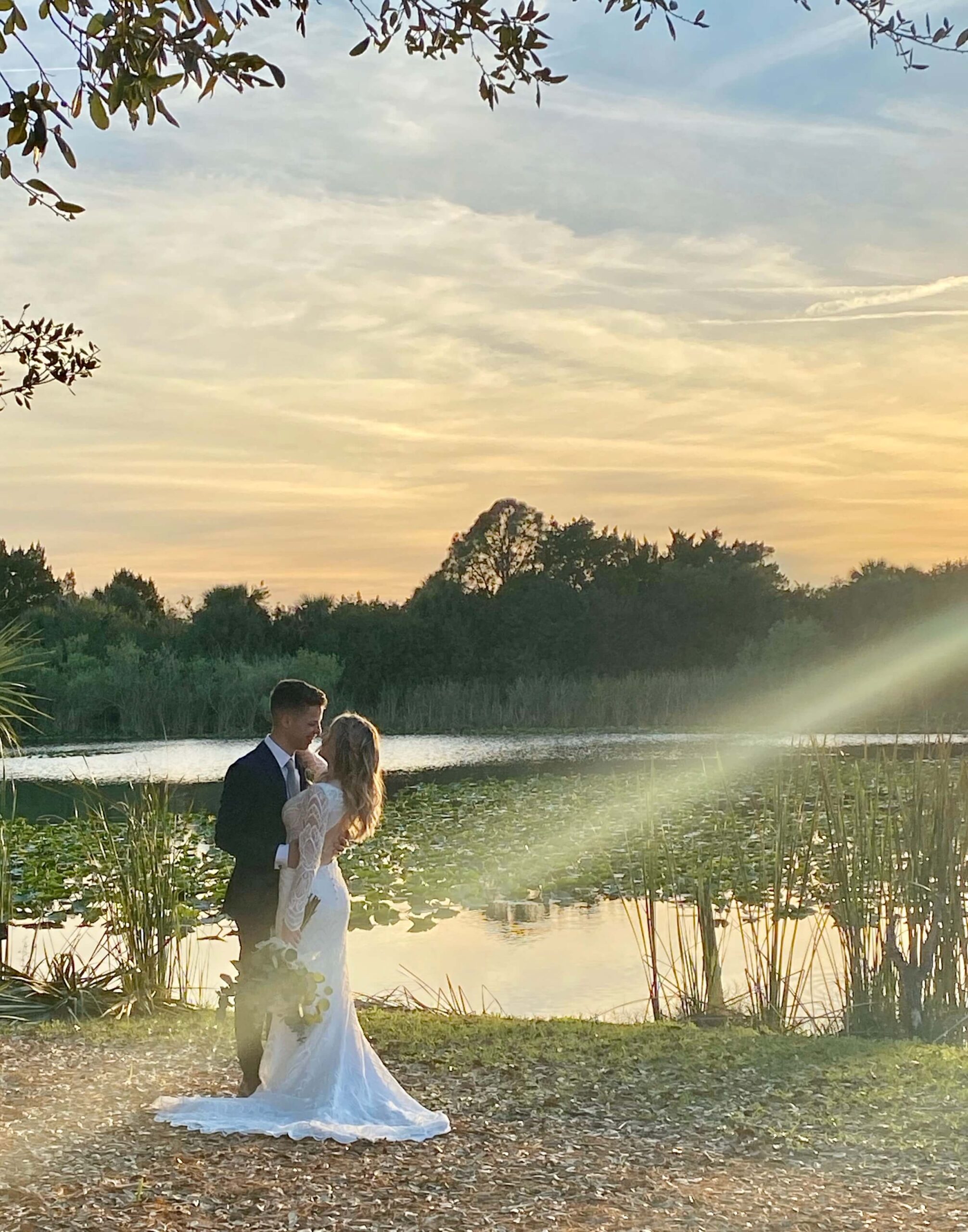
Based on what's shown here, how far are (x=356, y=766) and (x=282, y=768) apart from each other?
1.14ft

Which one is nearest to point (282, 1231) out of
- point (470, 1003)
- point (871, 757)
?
point (470, 1003)

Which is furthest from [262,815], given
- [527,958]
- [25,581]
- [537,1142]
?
[25,581]

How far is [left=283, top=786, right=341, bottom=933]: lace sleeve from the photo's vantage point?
543 centimetres

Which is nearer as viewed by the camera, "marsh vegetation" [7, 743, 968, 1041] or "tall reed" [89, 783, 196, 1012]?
"marsh vegetation" [7, 743, 968, 1041]

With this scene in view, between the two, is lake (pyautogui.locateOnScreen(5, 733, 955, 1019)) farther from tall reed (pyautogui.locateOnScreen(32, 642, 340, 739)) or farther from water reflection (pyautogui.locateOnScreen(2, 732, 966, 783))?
tall reed (pyautogui.locateOnScreen(32, 642, 340, 739))

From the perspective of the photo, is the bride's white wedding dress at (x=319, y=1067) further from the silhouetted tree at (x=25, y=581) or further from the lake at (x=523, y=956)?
the silhouetted tree at (x=25, y=581)

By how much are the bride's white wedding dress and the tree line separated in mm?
30028

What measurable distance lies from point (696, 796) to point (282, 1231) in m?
14.5

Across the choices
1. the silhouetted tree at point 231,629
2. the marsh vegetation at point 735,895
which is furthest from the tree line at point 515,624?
the marsh vegetation at point 735,895

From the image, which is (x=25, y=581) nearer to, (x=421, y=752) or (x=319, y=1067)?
(x=421, y=752)

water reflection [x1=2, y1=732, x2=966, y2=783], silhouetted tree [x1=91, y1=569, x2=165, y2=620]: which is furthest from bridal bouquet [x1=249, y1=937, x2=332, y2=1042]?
silhouetted tree [x1=91, y1=569, x2=165, y2=620]

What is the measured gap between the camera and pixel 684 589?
5041 cm

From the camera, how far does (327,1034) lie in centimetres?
565

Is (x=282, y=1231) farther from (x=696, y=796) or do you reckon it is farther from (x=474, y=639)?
(x=474, y=639)
